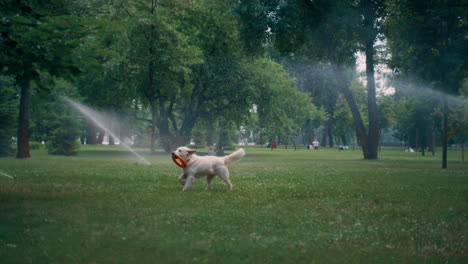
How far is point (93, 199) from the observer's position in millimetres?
10859

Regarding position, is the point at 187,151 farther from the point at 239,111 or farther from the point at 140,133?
the point at 140,133

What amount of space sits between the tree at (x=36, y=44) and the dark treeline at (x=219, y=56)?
3cm

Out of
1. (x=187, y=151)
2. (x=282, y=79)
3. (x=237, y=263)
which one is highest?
(x=282, y=79)

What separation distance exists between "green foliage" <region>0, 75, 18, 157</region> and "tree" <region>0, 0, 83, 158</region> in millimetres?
25232

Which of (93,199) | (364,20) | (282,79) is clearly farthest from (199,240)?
(282,79)

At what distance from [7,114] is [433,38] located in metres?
31.9

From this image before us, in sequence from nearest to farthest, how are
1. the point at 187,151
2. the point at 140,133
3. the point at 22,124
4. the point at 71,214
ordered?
the point at 71,214, the point at 187,151, the point at 22,124, the point at 140,133

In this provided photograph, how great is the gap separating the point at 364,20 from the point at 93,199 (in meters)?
30.7

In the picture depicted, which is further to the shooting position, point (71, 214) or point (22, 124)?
point (22, 124)

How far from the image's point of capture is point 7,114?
110 ft

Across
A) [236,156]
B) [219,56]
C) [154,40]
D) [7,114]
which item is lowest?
[236,156]

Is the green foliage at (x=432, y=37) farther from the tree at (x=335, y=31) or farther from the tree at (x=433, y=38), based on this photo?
the tree at (x=335, y=31)

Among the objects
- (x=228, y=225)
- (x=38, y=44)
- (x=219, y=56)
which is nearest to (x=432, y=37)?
(x=219, y=56)

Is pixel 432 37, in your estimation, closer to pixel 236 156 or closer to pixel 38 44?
pixel 236 156
